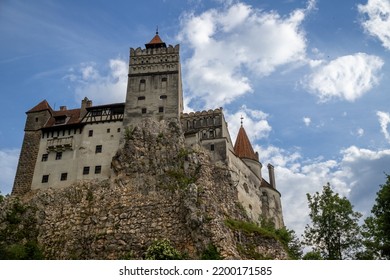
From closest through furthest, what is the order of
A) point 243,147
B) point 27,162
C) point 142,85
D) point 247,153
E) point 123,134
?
point 123,134 → point 27,162 → point 142,85 → point 247,153 → point 243,147

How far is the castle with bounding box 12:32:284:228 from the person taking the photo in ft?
181

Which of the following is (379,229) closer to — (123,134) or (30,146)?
(123,134)

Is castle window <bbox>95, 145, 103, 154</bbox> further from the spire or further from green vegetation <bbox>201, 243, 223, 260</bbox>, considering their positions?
green vegetation <bbox>201, 243, 223, 260</bbox>

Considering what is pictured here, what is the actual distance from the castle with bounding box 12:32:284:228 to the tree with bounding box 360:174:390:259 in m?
18.9

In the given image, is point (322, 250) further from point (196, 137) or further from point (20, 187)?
point (20, 187)

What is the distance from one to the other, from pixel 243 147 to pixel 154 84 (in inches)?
632

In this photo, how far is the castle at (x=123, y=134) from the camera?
5506 centimetres

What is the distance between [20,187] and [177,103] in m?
22.1

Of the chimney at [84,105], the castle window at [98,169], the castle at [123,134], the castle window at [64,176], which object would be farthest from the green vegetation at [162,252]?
the chimney at [84,105]

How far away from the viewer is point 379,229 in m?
37.9

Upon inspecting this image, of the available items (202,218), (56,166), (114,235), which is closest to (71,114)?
(56,166)

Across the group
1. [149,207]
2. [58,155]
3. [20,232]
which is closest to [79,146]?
[58,155]

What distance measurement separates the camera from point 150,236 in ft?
152

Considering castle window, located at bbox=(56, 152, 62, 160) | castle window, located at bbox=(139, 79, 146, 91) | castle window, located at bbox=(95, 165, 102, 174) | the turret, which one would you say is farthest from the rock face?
the turret
